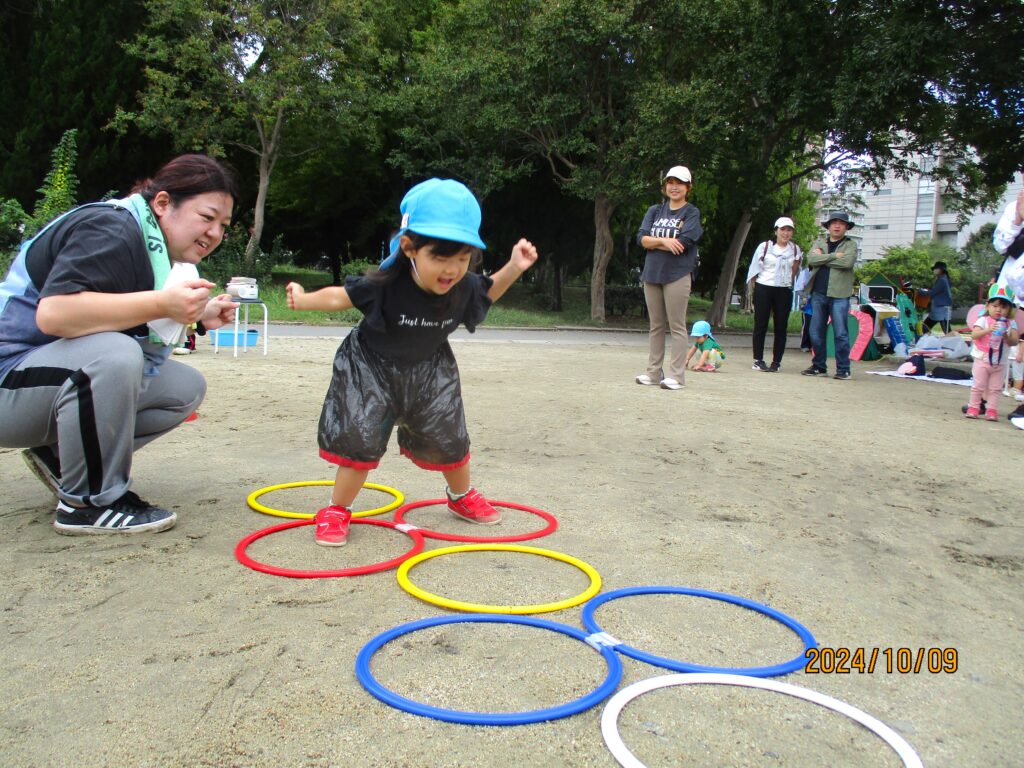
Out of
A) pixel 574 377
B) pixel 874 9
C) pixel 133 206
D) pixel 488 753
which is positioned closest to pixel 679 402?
pixel 574 377

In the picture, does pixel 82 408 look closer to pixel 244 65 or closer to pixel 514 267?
pixel 514 267

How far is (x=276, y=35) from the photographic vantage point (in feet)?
71.3

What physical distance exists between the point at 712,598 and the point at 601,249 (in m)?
20.9

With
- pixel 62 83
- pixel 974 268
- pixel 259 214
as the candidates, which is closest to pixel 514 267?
pixel 259 214

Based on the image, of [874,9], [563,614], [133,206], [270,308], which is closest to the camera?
[563,614]

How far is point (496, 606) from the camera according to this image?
275 cm

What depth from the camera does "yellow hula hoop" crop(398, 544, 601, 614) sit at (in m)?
2.69

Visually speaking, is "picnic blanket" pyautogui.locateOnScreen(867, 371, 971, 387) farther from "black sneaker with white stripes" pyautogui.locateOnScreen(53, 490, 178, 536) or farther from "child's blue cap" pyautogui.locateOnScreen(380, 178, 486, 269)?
"black sneaker with white stripes" pyautogui.locateOnScreen(53, 490, 178, 536)

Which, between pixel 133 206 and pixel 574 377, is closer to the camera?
pixel 133 206

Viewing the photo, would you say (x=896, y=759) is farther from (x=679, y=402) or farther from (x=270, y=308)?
(x=270, y=308)

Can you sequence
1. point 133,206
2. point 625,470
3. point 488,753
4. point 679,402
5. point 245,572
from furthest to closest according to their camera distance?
point 679,402, point 625,470, point 133,206, point 245,572, point 488,753

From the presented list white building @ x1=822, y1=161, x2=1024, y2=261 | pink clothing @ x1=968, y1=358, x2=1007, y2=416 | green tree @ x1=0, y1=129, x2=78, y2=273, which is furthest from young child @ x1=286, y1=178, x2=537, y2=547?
white building @ x1=822, y1=161, x2=1024, y2=261

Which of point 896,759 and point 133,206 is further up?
point 133,206

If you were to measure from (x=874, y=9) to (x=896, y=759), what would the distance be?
55.6 feet
